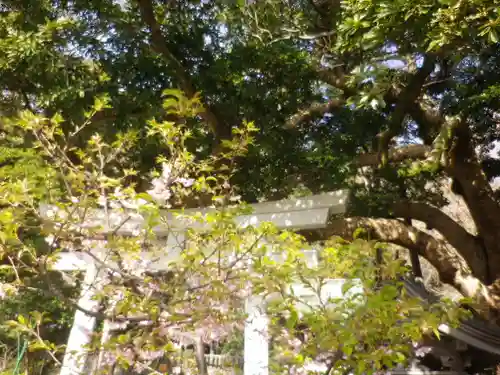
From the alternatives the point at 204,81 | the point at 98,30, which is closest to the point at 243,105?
the point at 204,81

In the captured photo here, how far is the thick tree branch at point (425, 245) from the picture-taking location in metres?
4.83

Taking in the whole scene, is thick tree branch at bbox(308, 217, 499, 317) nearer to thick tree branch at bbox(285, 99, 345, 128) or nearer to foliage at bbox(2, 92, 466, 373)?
thick tree branch at bbox(285, 99, 345, 128)

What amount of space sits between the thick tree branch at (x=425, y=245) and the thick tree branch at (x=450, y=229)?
1.59ft

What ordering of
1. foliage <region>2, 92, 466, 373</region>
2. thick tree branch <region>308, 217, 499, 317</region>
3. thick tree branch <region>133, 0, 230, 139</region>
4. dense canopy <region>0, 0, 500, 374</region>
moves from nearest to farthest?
foliage <region>2, 92, 466, 373</region> < dense canopy <region>0, 0, 500, 374</region> < thick tree branch <region>133, 0, 230, 139</region> < thick tree branch <region>308, 217, 499, 317</region>

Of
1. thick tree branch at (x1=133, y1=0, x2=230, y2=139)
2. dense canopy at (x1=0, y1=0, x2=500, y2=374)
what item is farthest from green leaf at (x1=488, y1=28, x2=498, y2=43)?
thick tree branch at (x1=133, y1=0, x2=230, y2=139)

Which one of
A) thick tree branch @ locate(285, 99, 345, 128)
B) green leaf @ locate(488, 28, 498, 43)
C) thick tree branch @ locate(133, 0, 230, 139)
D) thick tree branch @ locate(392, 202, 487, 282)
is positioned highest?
thick tree branch @ locate(285, 99, 345, 128)

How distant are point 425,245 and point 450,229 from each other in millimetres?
892

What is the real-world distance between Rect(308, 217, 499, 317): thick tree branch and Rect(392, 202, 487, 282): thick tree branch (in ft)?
1.59

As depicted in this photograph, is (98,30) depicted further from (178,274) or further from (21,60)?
(178,274)

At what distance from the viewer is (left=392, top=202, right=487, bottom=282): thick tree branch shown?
5891mm

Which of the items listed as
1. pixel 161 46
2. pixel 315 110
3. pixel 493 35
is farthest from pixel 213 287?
pixel 315 110

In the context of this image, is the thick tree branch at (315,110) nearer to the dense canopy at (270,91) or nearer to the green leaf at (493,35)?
the dense canopy at (270,91)

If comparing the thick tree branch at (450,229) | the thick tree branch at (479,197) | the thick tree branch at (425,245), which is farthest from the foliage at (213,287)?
the thick tree branch at (479,197)

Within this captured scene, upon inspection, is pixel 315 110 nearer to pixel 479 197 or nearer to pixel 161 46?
pixel 161 46
